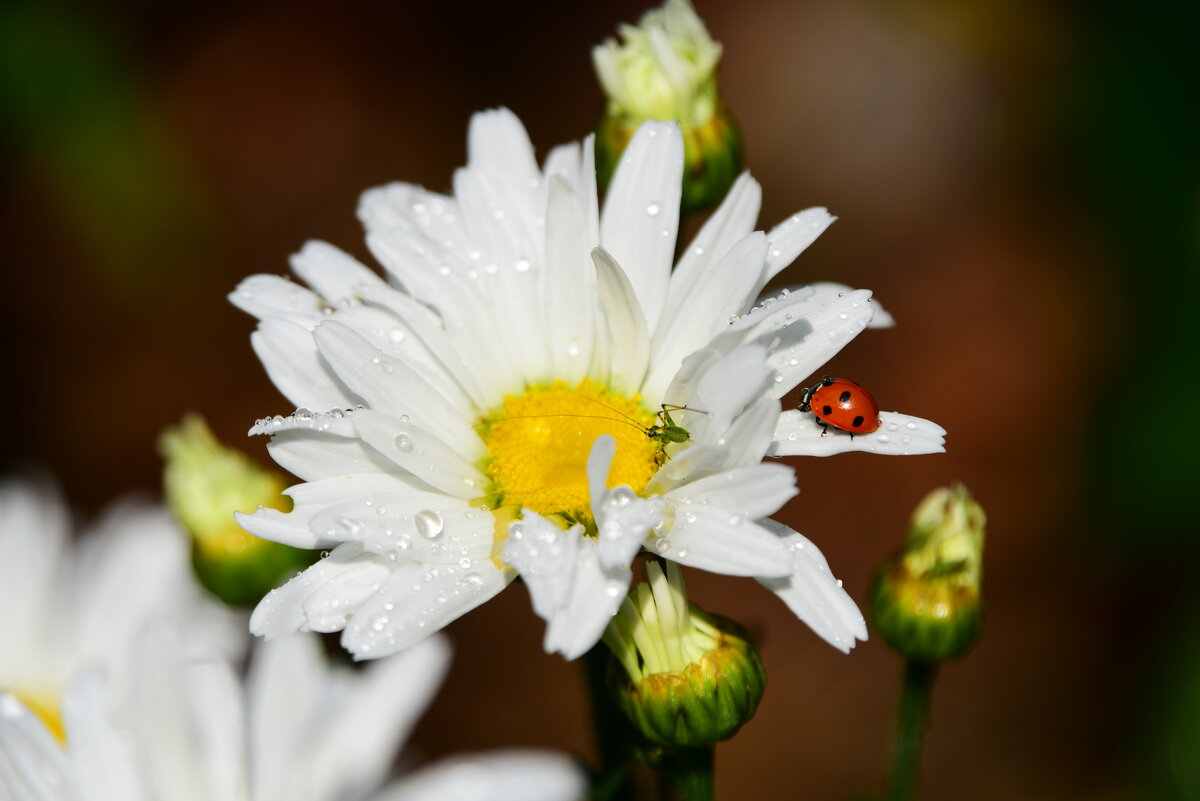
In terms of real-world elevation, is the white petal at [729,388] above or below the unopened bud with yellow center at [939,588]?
above

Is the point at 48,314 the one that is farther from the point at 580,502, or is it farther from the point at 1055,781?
the point at 1055,781

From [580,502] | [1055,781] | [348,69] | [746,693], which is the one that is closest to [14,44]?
[348,69]

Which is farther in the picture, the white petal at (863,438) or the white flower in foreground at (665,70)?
the white flower in foreground at (665,70)

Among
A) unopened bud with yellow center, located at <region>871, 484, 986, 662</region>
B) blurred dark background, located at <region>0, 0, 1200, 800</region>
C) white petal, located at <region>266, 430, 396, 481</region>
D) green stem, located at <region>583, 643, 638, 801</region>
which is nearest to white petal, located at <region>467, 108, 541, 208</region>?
white petal, located at <region>266, 430, 396, 481</region>

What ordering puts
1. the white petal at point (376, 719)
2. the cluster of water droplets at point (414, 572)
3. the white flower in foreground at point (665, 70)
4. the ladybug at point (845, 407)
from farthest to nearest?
1. the white flower in foreground at point (665, 70)
2. the white petal at point (376, 719)
3. the ladybug at point (845, 407)
4. the cluster of water droplets at point (414, 572)

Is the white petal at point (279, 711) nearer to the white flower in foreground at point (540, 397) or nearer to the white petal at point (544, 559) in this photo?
the white flower in foreground at point (540, 397)

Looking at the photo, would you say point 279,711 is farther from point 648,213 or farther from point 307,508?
point 648,213

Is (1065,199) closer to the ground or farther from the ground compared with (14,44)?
closer to the ground

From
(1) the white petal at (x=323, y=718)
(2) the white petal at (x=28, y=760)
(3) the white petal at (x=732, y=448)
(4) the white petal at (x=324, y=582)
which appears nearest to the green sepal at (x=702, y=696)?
(3) the white petal at (x=732, y=448)
